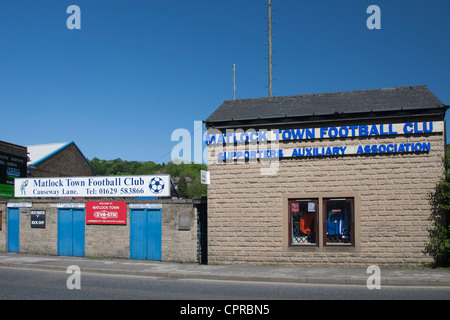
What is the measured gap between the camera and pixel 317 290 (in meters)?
11.0

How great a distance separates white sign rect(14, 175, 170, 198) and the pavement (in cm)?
282

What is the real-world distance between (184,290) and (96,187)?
928cm

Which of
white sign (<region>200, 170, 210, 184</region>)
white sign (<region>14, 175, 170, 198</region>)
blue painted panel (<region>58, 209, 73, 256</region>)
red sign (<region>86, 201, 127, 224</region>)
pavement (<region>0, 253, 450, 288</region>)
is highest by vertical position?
white sign (<region>200, 170, 210, 184</region>)

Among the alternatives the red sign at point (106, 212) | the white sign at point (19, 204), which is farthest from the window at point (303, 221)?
the white sign at point (19, 204)

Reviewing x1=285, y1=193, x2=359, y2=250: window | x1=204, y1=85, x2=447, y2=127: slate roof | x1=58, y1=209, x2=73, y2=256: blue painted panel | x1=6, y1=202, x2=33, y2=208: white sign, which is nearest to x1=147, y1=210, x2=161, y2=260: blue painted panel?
x1=58, y1=209, x2=73, y2=256: blue painted panel

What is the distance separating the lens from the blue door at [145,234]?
17.4 metres

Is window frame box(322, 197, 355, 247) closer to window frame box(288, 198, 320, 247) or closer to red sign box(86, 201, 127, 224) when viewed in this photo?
window frame box(288, 198, 320, 247)

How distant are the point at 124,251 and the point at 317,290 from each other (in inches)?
368

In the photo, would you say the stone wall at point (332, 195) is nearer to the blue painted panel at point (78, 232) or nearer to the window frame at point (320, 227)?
the window frame at point (320, 227)

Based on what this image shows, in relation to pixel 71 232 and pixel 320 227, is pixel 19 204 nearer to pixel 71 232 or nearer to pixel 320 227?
pixel 71 232

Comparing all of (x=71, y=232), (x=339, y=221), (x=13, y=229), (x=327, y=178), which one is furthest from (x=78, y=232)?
(x=339, y=221)

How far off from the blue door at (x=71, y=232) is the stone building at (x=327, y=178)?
6191mm

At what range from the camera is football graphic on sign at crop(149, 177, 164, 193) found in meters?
17.8
